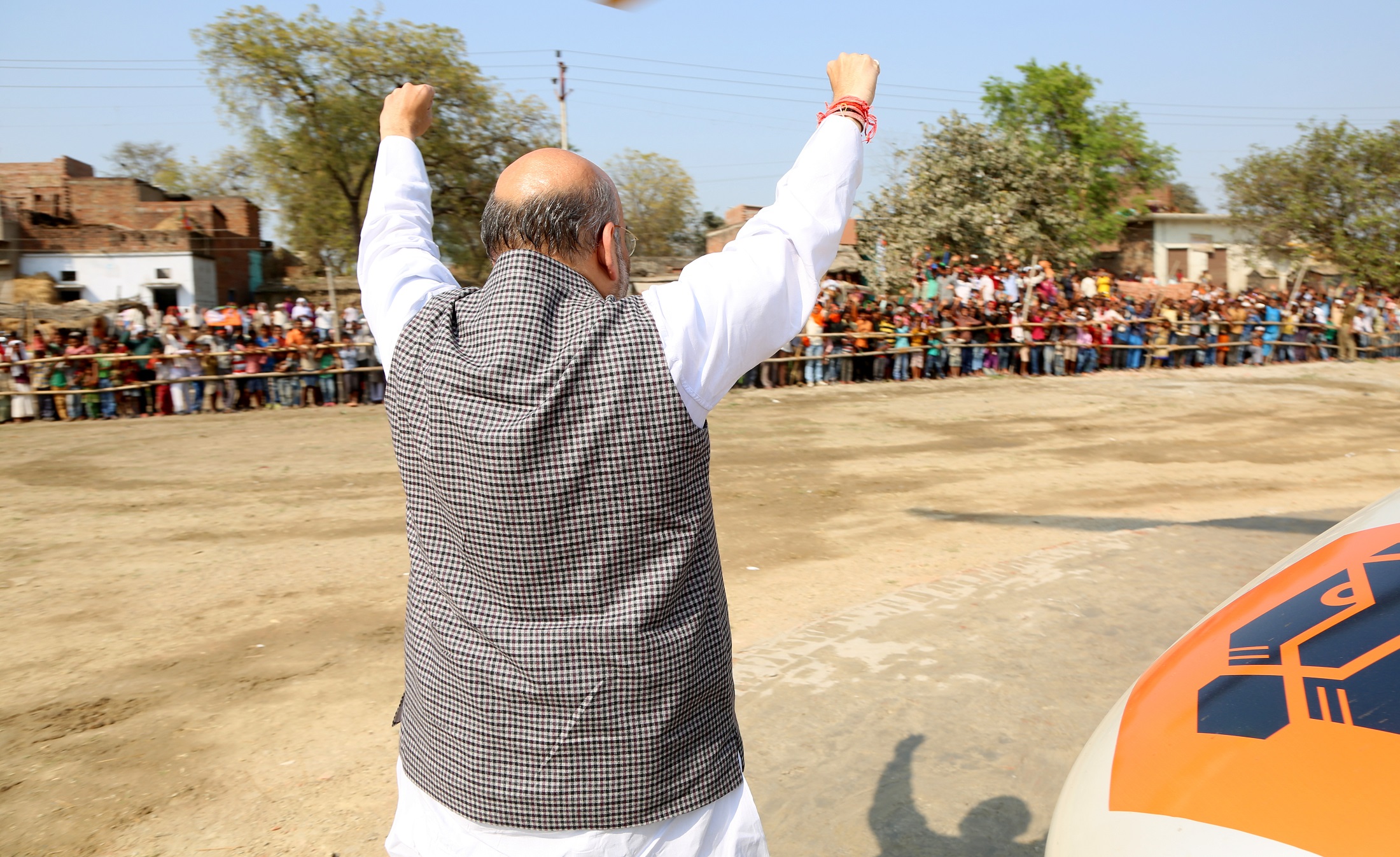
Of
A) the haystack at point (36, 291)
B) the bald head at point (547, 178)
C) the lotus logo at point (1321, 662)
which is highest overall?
the haystack at point (36, 291)

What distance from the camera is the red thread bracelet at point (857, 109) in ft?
5.03

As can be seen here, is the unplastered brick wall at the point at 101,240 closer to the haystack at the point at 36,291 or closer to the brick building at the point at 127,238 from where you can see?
the brick building at the point at 127,238

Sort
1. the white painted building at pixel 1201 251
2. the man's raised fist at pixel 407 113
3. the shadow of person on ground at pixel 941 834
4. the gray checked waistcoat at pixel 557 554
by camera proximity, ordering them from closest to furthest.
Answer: the gray checked waistcoat at pixel 557 554 < the man's raised fist at pixel 407 113 < the shadow of person on ground at pixel 941 834 < the white painted building at pixel 1201 251

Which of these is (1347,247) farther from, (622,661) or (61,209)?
(61,209)

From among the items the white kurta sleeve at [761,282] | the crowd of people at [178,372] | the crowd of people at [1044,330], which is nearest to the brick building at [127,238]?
the crowd of people at [178,372]

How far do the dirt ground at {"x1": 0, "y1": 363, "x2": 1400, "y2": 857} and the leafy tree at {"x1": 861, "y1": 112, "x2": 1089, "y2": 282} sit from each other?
13232 millimetres

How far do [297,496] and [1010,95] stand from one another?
43658mm

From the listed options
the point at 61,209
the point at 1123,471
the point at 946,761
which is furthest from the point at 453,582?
the point at 61,209

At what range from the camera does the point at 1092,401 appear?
1586 centimetres

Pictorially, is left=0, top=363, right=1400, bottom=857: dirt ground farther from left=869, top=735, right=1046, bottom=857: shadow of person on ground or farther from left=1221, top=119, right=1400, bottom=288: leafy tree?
left=1221, top=119, right=1400, bottom=288: leafy tree

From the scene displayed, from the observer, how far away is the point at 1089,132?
4434 cm

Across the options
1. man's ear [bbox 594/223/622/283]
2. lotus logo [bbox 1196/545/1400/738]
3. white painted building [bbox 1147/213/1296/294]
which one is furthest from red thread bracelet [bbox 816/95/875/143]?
white painted building [bbox 1147/213/1296/294]

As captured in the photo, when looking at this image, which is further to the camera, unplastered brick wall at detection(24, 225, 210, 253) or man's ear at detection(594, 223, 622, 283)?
unplastered brick wall at detection(24, 225, 210, 253)

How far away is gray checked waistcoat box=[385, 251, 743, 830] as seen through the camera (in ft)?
4.44
